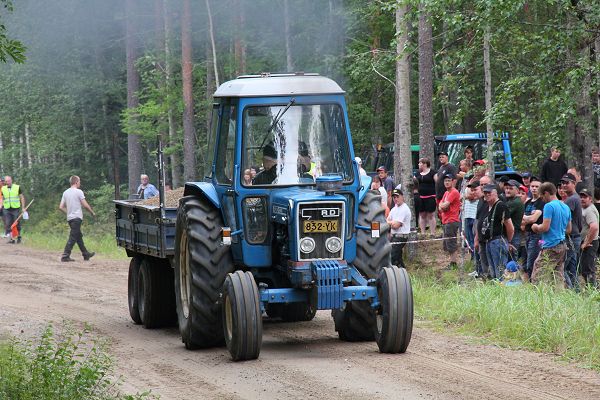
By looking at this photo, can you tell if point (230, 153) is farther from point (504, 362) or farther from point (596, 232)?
point (596, 232)

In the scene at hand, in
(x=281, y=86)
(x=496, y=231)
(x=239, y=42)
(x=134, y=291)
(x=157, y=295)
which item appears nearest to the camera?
(x=281, y=86)

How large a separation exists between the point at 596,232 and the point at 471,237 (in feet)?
11.8

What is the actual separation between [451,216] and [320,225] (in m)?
8.72

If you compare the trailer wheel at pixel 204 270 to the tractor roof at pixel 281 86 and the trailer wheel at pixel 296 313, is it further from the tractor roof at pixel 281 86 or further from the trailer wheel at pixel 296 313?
the trailer wheel at pixel 296 313

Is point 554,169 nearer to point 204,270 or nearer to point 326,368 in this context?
point 204,270

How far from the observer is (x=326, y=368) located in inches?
392

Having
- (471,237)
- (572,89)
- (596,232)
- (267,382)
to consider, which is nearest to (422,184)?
(471,237)

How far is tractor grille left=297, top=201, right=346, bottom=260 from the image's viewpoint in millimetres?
10609

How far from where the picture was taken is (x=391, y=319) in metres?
10.5

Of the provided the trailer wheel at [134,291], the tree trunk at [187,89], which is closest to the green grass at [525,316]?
the trailer wheel at [134,291]

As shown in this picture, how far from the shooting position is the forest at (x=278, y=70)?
1730 cm

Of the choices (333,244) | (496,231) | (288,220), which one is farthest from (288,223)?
(496,231)

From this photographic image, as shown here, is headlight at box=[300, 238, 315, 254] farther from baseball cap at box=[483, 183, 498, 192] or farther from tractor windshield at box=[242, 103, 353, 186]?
baseball cap at box=[483, 183, 498, 192]

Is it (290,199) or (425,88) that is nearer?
(290,199)
